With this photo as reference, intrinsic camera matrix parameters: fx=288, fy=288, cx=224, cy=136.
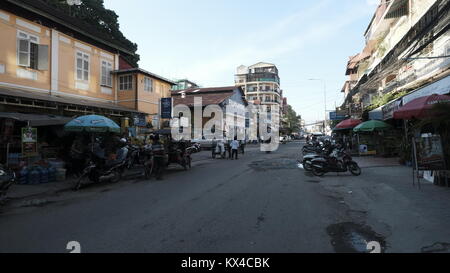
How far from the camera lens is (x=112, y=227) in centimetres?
496

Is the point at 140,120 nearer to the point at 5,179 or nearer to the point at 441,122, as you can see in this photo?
the point at 5,179

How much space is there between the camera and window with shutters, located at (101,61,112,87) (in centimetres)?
1950

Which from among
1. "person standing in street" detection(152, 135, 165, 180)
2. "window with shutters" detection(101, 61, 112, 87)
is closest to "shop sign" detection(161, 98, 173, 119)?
"window with shutters" detection(101, 61, 112, 87)

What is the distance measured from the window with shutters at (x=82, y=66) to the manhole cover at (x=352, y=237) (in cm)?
1700

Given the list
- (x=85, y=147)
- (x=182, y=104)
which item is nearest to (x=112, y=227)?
(x=85, y=147)

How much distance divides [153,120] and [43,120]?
39.1 feet

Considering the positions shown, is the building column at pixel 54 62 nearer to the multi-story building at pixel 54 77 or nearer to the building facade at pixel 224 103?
the multi-story building at pixel 54 77

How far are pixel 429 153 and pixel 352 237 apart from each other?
5214 mm

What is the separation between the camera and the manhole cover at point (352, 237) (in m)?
3.98

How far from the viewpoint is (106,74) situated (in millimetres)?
19812

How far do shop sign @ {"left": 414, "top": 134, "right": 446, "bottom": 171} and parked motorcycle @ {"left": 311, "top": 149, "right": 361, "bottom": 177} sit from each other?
358 cm

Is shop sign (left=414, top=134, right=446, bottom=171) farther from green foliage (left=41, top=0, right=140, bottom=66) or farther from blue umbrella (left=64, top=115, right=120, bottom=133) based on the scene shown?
green foliage (left=41, top=0, right=140, bottom=66)

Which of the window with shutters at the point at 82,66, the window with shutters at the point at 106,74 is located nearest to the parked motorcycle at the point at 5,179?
the window with shutters at the point at 82,66

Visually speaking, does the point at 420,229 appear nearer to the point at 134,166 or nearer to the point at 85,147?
the point at 85,147
